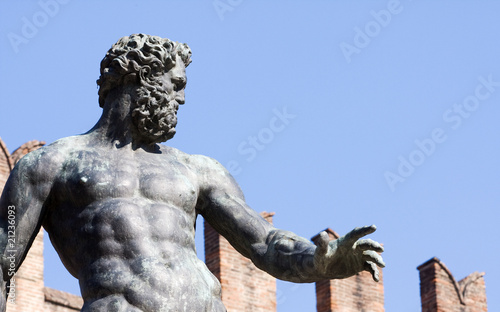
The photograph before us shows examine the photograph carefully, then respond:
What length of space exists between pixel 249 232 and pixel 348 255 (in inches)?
30.1

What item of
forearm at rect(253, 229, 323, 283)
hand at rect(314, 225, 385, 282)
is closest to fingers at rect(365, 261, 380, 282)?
hand at rect(314, 225, 385, 282)

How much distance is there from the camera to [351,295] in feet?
66.9

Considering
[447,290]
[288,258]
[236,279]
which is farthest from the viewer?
[447,290]

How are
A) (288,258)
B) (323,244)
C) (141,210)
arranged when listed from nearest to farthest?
(323,244), (141,210), (288,258)

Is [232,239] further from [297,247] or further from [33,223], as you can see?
[33,223]

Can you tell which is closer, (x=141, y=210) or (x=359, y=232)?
(x=359, y=232)

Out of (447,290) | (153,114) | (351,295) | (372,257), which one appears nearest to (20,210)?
(153,114)

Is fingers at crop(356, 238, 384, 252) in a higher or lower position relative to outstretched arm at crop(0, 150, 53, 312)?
lower

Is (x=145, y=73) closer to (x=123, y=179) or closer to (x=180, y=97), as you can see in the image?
(x=180, y=97)

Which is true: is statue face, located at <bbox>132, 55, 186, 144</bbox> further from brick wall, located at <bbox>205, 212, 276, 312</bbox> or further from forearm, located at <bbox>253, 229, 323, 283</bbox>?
brick wall, located at <bbox>205, 212, 276, 312</bbox>

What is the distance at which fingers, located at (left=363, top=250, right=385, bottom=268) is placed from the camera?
24.8 feet

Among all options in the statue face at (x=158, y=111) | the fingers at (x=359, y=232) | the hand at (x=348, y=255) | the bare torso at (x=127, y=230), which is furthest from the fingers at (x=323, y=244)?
the statue face at (x=158, y=111)

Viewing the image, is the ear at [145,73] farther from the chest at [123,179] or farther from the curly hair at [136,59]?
the chest at [123,179]

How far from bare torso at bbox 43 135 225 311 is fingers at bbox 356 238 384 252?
2.73 ft
